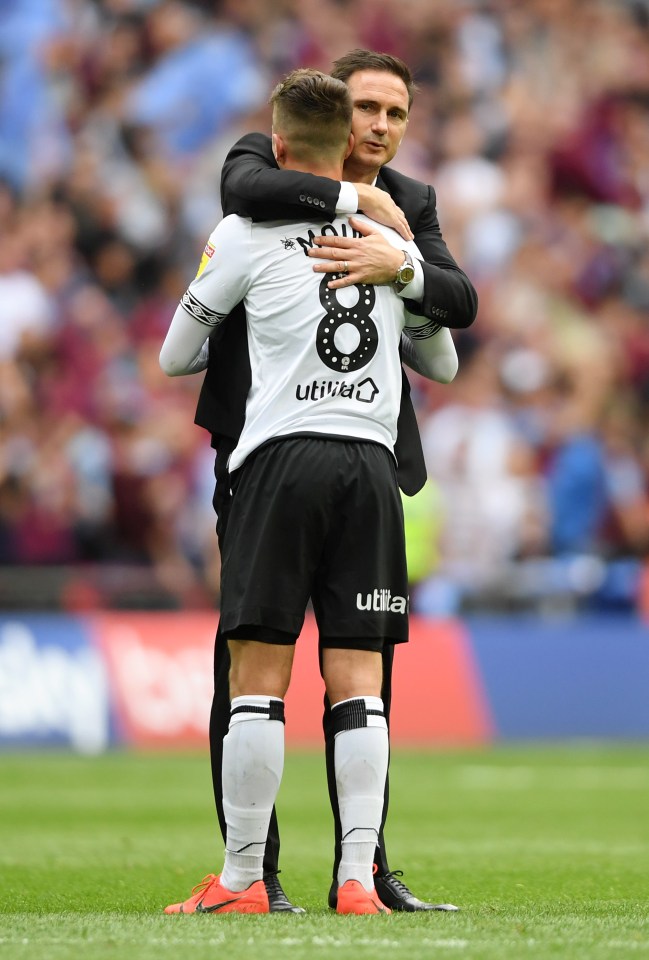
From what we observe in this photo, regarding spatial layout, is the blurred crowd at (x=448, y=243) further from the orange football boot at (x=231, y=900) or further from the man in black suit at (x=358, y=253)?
the orange football boot at (x=231, y=900)

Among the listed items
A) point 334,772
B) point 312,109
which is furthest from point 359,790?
point 312,109

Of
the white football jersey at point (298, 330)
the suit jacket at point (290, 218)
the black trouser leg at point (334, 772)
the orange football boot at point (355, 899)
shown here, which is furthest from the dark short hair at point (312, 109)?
the orange football boot at point (355, 899)

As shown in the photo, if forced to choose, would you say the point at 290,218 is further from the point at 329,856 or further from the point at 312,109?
the point at 329,856

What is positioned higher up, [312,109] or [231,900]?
[312,109]

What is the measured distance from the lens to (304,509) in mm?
4453

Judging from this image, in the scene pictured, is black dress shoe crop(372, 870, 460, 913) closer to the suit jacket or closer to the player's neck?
the suit jacket

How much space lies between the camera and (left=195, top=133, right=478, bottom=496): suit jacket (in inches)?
177

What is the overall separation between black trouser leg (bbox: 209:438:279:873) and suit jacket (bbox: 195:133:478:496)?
0.34ft

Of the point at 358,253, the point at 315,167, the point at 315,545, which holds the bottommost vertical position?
the point at 315,545

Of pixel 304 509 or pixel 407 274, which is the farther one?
pixel 407 274

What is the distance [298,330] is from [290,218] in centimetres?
32

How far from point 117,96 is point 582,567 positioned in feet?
22.3

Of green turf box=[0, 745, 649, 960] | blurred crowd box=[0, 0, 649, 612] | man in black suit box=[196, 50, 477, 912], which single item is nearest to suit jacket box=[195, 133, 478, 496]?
man in black suit box=[196, 50, 477, 912]

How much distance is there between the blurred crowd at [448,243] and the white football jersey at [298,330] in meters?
8.37
